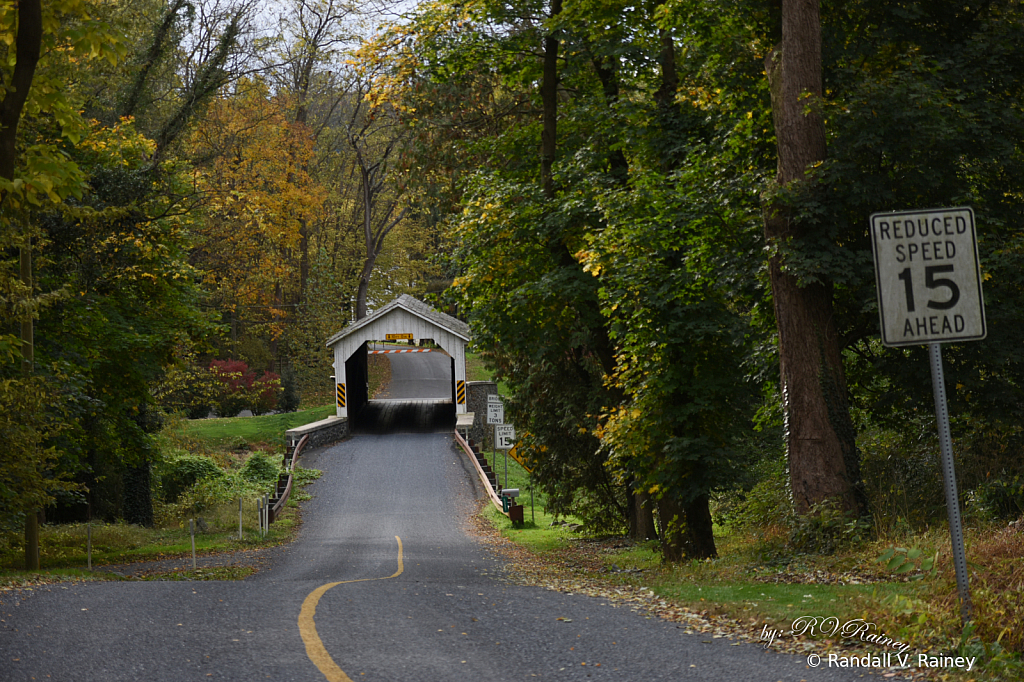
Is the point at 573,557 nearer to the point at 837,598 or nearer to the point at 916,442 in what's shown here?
the point at 916,442

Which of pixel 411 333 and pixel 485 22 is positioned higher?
pixel 485 22

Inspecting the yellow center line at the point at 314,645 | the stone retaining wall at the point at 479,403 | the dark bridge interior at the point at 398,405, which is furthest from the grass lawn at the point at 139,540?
the dark bridge interior at the point at 398,405

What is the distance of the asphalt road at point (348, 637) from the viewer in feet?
18.4

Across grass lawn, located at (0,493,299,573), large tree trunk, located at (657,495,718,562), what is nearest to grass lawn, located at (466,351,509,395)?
grass lawn, located at (0,493,299,573)

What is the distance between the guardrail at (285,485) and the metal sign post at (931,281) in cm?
2177

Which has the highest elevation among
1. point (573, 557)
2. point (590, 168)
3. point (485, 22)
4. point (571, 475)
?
point (485, 22)

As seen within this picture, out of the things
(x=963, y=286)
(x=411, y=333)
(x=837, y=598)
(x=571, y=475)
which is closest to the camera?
(x=963, y=286)

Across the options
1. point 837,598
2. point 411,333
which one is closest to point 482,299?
point 837,598

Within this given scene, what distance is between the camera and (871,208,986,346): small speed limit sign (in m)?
5.38

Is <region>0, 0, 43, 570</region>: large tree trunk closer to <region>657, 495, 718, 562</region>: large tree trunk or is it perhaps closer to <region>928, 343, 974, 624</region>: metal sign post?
<region>928, 343, 974, 624</region>: metal sign post

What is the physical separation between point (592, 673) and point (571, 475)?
1630 cm

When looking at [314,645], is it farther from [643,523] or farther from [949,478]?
[643,523]

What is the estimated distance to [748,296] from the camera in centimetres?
1270

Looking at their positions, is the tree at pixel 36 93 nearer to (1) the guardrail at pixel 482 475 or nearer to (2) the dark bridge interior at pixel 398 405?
(1) the guardrail at pixel 482 475
